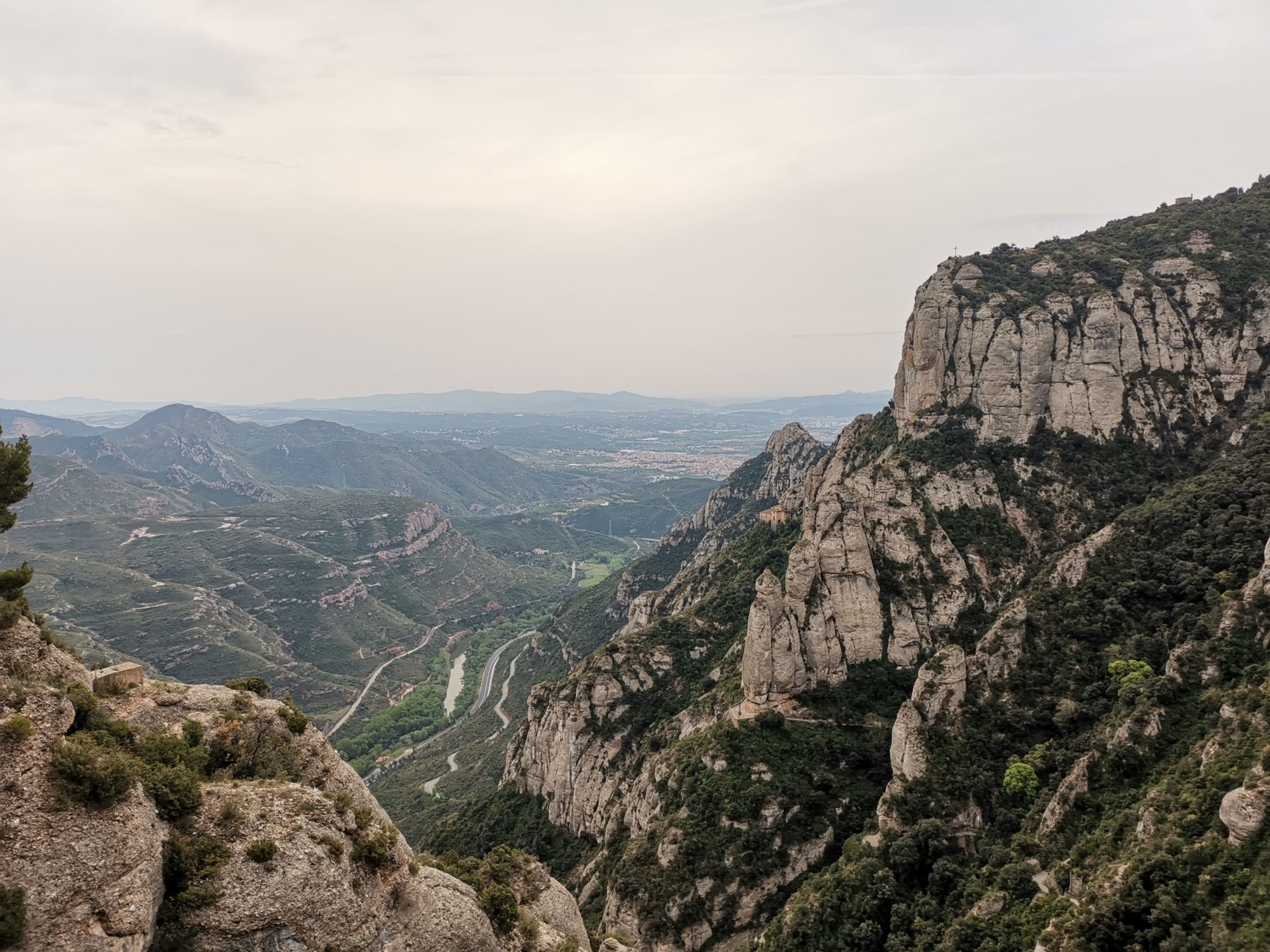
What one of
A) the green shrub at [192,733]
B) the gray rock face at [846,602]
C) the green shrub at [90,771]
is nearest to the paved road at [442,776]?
the gray rock face at [846,602]

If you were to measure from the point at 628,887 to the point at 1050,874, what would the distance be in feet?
119

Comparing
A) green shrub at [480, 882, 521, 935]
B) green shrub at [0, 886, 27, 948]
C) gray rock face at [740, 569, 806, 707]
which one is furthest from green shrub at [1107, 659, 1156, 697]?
green shrub at [0, 886, 27, 948]

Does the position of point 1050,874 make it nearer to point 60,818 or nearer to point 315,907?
point 315,907

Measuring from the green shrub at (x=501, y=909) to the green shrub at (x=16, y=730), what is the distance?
78.0ft

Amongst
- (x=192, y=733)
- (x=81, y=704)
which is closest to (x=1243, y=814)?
(x=192, y=733)

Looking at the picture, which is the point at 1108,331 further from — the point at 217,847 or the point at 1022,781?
the point at 217,847

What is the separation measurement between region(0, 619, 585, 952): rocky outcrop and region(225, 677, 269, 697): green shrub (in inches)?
200

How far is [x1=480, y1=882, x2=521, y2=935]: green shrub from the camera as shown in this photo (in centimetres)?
3459

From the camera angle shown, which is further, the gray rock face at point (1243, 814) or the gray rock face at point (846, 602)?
the gray rock face at point (846, 602)

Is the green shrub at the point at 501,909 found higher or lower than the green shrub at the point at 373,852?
lower

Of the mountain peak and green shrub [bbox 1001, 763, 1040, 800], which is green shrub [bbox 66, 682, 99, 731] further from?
the mountain peak

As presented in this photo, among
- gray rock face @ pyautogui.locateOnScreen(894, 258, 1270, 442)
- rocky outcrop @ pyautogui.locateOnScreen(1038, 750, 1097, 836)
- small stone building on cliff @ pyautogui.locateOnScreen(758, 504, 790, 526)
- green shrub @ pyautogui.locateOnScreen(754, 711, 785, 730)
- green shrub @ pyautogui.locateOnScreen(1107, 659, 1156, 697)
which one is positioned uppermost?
gray rock face @ pyautogui.locateOnScreen(894, 258, 1270, 442)

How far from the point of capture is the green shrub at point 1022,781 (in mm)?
52219

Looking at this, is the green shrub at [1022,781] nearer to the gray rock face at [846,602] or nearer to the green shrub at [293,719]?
the gray rock face at [846,602]
